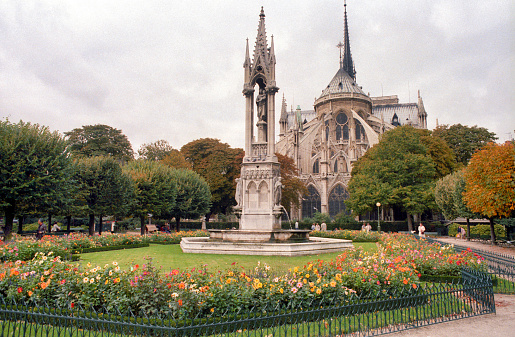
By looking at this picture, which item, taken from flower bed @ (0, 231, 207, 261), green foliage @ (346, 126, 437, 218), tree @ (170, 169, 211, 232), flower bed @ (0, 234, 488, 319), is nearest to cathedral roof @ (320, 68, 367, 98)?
green foliage @ (346, 126, 437, 218)

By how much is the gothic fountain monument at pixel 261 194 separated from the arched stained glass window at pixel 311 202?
46.5m

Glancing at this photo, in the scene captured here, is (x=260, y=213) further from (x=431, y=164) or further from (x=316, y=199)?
(x=316, y=199)

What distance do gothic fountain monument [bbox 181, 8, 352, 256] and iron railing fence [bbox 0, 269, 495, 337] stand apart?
676 centimetres

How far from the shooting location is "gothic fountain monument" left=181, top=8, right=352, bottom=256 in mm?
14508

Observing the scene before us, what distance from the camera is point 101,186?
2795 cm

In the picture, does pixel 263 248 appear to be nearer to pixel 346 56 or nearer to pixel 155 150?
pixel 155 150

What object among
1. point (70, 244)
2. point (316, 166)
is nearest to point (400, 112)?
point (316, 166)

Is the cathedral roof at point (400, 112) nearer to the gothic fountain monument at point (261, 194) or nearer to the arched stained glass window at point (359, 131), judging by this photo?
the arched stained glass window at point (359, 131)

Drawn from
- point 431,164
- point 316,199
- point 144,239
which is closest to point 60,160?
point 144,239

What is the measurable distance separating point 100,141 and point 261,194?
4711 cm

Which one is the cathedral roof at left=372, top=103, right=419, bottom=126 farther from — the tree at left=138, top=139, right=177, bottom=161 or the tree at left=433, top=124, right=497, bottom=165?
the tree at left=138, top=139, right=177, bottom=161

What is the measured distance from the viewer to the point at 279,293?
246 inches

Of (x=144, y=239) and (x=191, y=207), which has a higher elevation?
(x=191, y=207)

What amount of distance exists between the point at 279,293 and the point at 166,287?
1920 mm
